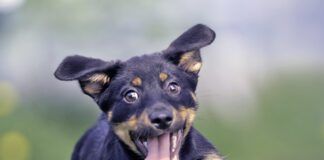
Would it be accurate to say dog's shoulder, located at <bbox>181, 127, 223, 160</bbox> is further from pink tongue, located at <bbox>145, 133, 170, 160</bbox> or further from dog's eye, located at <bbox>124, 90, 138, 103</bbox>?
dog's eye, located at <bbox>124, 90, 138, 103</bbox>

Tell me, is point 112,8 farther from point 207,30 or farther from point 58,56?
point 207,30

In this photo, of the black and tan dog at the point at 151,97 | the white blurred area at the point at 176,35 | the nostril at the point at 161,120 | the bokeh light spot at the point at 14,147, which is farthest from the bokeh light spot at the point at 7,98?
the nostril at the point at 161,120

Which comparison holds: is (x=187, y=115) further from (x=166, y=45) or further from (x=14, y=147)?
(x=166, y=45)

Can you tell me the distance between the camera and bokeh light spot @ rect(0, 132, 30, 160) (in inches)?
384

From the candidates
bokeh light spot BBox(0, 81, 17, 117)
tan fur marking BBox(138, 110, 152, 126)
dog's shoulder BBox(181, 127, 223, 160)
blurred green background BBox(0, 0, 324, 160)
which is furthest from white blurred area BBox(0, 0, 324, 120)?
tan fur marking BBox(138, 110, 152, 126)

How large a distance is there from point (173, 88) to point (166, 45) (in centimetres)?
559

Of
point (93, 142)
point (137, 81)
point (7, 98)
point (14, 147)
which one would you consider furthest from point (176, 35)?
point (137, 81)

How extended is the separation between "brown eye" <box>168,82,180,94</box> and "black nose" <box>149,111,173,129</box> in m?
0.26

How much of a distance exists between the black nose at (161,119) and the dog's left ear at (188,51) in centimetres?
59

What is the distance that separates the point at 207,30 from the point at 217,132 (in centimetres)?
432

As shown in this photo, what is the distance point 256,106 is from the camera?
10586 mm

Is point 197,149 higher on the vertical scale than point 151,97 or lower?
lower

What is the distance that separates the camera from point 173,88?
5629 mm

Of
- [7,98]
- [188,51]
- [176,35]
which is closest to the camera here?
[188,51]
